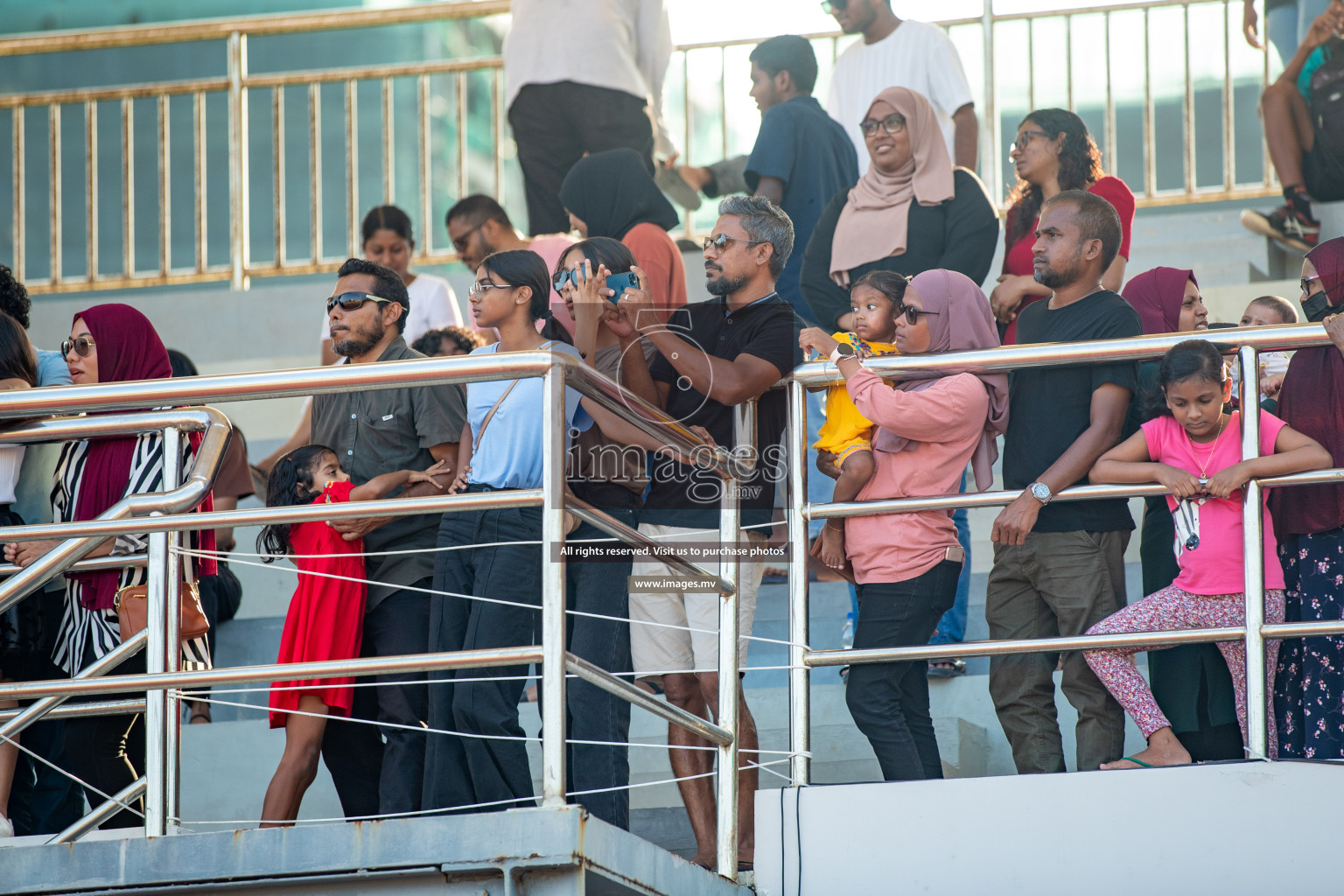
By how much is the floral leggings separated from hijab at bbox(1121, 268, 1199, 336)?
1.19 metres

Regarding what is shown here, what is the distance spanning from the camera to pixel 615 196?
5.38 meters

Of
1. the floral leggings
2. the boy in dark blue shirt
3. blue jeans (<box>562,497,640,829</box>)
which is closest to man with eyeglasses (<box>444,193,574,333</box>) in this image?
the boy in dark blue shirt

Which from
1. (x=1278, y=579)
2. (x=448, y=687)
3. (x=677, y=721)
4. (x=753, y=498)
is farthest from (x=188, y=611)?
(x=1278, y=579)

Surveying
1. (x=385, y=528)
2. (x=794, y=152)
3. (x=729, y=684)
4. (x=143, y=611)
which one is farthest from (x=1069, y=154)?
(x=143, y=611)

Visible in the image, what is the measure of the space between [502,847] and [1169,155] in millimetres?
6979

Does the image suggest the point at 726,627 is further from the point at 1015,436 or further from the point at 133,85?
the point at 133,85

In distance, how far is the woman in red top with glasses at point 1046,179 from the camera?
5234 millimetres

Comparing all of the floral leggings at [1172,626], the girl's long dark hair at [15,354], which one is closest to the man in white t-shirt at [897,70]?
the floral leggings at [1172,626]

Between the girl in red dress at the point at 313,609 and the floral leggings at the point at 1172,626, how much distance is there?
1853 mm

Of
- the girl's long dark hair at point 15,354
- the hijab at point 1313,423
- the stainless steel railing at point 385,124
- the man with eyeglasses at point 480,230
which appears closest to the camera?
the hijab at point 1313,423

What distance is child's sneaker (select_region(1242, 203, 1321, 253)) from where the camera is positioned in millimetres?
7246

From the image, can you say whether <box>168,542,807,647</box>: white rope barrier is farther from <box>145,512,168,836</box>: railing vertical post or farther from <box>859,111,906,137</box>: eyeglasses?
<box>859,111,906,137</box>: eyeglasses

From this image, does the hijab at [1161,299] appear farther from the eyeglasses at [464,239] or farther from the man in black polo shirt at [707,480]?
the eyeglasses at [464,239]

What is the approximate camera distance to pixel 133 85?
29.9ft
